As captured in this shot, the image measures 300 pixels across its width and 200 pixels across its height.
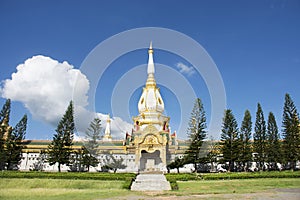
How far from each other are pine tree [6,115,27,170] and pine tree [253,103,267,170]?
95.1 feet

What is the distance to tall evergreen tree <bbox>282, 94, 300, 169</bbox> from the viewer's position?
28.9 m

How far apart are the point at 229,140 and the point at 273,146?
550cm

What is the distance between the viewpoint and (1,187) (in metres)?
16.2

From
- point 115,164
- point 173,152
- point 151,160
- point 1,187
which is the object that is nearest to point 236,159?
point 173,152

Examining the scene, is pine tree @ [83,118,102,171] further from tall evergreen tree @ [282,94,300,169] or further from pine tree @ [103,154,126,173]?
tall evergreen tree @ [282,94,300,169]

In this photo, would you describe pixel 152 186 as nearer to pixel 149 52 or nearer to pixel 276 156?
pixel 276 156

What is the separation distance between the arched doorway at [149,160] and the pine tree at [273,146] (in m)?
13.2

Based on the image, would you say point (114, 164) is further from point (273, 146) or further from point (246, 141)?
point (273, 146)

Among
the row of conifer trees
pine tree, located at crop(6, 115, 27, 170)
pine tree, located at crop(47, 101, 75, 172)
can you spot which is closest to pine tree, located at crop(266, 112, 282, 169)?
the row of conifer trees

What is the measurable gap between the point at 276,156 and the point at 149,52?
23.4 metres

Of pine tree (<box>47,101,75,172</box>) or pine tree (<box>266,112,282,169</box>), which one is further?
pine tree (<box>266,112,282,169</box>)

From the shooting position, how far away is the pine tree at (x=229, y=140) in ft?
94.2

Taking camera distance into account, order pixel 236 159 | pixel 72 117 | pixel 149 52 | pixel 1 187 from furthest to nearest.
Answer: pixel 149 52 → pixel 72 117 → pixel 236 159 → pixel 1 187

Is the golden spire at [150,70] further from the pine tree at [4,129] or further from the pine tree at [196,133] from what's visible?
the pine tree at [4,129]
